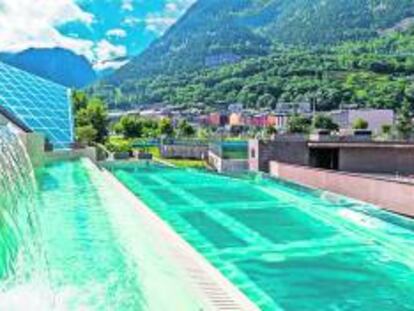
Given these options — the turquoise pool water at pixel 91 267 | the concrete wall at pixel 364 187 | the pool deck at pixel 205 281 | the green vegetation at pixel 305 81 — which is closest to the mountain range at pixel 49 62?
the green vegetation at pixel 305 81

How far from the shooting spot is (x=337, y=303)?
32.1 ft

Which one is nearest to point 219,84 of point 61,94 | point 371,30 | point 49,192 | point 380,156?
point 371,30

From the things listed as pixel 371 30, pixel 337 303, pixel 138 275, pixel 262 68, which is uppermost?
pixel 371 30

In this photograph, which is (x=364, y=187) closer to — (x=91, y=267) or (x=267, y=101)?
(x=91, y=267)

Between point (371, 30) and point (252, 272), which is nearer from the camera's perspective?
point (252, 272)

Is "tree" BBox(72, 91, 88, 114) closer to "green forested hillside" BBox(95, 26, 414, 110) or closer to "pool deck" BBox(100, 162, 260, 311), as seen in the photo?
"pool deck" BBox(100, 162, 260, 311)

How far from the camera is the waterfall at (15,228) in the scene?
7.69 m

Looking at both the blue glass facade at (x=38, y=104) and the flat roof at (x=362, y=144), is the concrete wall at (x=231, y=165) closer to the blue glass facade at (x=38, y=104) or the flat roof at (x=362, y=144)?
the flat roof at (x=362, y=144)

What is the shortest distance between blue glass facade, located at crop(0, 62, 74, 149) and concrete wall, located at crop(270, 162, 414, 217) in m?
12.3

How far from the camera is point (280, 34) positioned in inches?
7347

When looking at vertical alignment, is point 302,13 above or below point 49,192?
above

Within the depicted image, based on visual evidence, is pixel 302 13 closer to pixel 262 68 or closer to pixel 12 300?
pixel 262 68

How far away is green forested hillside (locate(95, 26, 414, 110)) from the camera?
114575 mm

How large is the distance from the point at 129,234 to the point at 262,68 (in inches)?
5369
